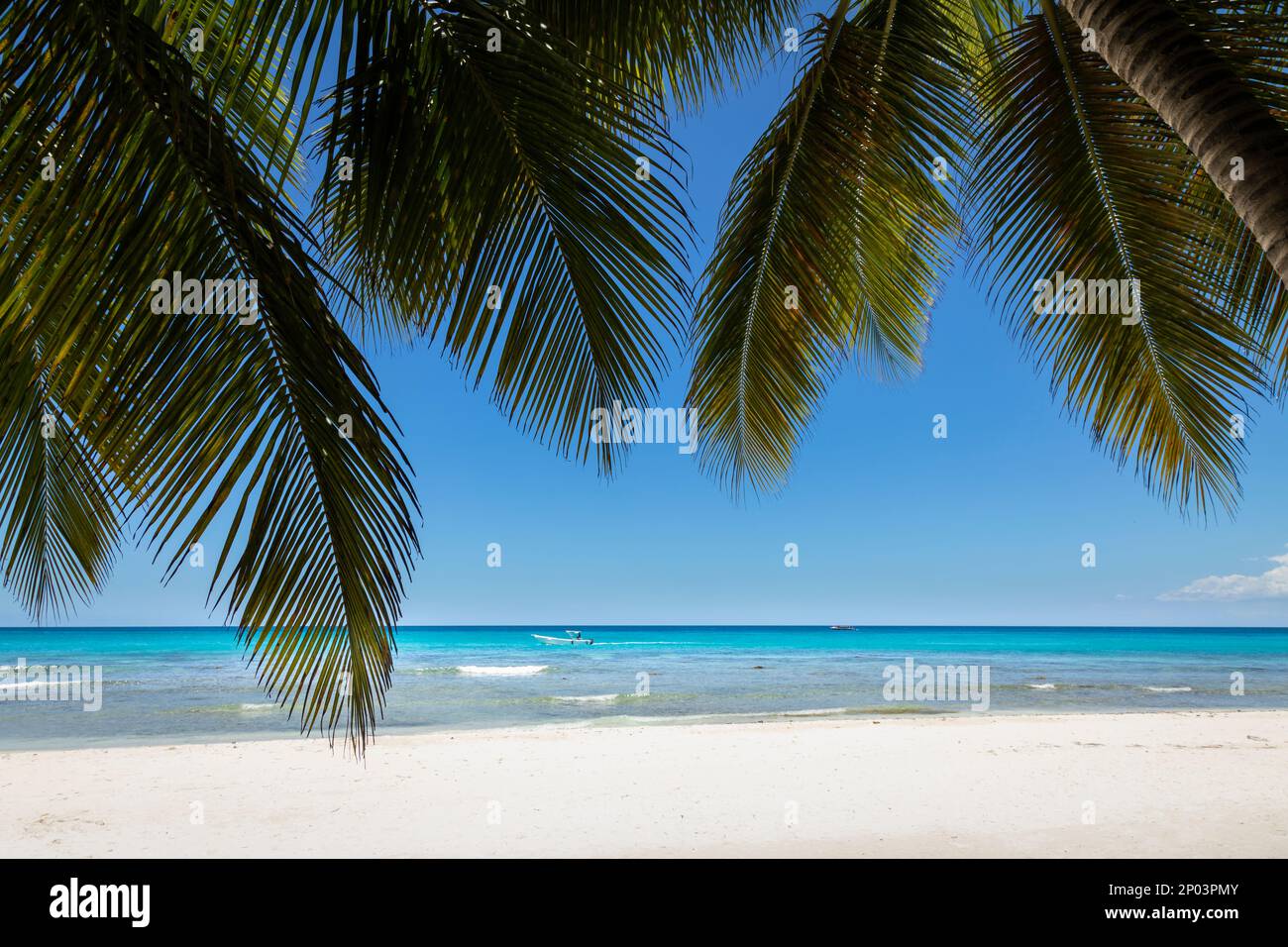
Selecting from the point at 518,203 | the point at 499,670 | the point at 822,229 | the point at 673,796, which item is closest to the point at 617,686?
the point at 499,670

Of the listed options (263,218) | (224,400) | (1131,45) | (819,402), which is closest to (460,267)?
(263,218)

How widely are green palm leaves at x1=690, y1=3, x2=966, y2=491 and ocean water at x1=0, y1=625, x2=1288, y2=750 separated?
445 inches

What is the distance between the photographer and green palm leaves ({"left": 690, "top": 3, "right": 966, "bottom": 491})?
381cm

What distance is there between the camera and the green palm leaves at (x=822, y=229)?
3811mm

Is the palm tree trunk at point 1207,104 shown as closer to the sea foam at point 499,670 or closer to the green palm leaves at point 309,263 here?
the green palm leaves at point 309,263

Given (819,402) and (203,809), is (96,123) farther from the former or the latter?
(203,809)

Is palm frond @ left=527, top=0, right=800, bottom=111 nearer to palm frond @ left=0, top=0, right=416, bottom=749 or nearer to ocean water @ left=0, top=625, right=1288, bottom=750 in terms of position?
palm frond @ left=0, top=0, right=416, bottom=749

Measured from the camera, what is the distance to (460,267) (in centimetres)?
226

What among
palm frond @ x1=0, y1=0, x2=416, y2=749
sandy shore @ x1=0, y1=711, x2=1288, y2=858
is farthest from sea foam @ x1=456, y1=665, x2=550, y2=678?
palm frond @ x1=0, y1=0, x2=416, y2=749

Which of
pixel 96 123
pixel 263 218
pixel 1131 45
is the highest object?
pixel 1131 45

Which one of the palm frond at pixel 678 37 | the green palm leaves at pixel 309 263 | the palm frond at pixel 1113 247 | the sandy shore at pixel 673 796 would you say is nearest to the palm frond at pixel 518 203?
the green palm leaves at pixel 309 263

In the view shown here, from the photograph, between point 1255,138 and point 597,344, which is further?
point 597,344

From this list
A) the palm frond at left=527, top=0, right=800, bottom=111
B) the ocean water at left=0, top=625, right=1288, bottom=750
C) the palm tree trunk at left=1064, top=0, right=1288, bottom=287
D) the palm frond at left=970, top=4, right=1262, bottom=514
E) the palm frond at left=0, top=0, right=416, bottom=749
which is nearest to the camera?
the palm frond at left=0, top=0, right=416, bottom=749

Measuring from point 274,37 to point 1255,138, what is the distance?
2351mm
